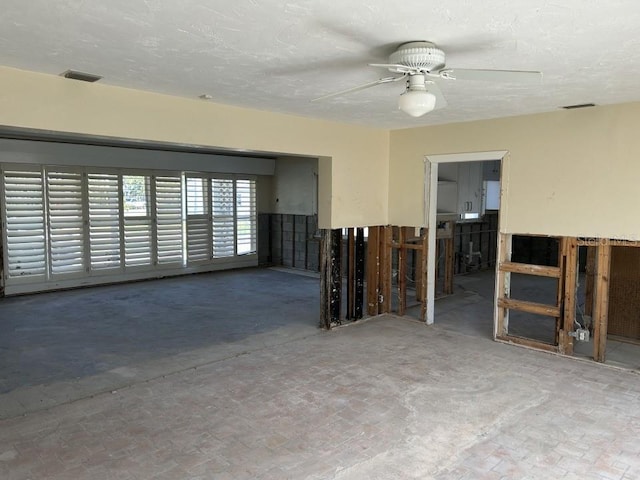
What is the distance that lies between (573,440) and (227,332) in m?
3.42

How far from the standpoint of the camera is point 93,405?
10.8 ft

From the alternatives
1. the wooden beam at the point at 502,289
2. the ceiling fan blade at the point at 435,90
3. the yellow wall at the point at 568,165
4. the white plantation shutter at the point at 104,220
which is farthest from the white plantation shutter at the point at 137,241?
the ceiling fan blade at the point at 435,90

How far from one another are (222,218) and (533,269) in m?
6.24

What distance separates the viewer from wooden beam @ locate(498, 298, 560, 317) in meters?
4.41

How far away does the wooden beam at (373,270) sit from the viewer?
568 centimetres

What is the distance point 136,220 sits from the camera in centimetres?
793

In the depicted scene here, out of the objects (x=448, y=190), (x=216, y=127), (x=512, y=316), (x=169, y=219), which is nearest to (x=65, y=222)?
(x=169, y=219)

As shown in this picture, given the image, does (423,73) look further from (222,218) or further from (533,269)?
(222,218)

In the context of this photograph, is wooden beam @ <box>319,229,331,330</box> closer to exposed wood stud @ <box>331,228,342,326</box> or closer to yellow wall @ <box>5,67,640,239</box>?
exposed wood stud @ <box>331,228,342,326</box>

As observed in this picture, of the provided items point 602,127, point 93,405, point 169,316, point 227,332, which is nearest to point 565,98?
point 602,127

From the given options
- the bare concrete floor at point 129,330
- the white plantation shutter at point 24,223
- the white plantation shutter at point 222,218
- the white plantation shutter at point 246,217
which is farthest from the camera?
the white plantation shutter at point 246,217

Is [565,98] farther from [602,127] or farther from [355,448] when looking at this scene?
[355,448]

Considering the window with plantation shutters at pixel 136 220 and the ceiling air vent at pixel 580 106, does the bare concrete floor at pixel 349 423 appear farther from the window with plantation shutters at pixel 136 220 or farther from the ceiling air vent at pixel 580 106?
the window with plantation shutters at pixel 136 220

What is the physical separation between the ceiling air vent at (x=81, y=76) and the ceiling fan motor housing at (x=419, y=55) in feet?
6.69
